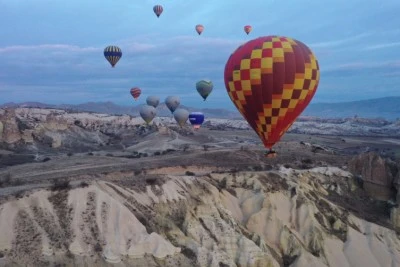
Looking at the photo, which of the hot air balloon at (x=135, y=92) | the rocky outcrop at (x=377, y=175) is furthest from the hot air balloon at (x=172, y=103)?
the rocky outcrop at (x=377, y=175)

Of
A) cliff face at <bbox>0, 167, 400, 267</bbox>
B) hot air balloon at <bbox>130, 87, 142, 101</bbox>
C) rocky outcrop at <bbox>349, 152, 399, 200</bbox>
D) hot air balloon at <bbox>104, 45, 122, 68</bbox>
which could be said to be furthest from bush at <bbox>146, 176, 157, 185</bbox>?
hot air balloon at <bbox>130, 87, 142, 101</bbox>

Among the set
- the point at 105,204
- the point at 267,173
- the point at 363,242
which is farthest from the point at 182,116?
the point at 105,204

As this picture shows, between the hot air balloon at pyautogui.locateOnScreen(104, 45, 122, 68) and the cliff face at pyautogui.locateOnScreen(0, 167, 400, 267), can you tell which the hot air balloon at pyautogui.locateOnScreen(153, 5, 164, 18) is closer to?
the hot air balloon at pyautogui.locateOnScreen(104, 45, 122, 68)

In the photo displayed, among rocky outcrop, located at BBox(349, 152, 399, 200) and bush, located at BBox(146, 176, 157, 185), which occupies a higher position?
bush, located at BBox(146, 176, 157, 185)

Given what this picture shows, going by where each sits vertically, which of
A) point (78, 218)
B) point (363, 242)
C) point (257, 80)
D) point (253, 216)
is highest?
point (257, 80)

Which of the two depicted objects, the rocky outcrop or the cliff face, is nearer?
the cliff face

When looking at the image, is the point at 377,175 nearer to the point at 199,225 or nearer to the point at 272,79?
the point at 272,79

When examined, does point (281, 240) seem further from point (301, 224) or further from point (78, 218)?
point (78, 218)
